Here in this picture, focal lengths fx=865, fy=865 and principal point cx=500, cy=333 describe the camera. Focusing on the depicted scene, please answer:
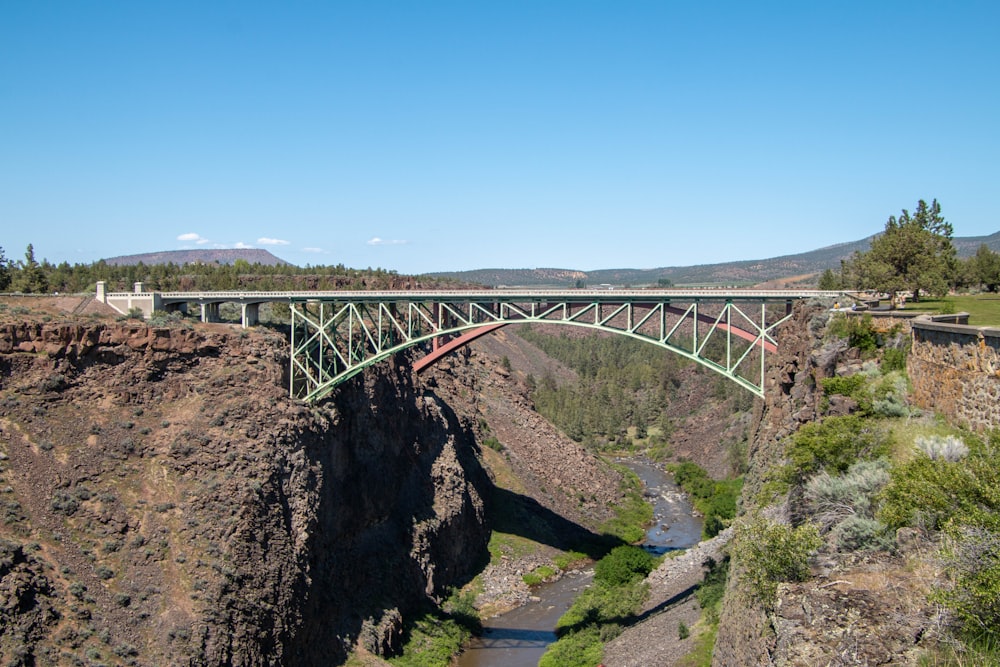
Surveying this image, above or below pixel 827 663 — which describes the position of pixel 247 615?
below

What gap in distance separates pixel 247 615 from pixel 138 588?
332 centimetres

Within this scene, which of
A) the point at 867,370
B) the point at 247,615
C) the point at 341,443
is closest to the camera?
the point at 867,370

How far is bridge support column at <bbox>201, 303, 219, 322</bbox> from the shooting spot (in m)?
36.3

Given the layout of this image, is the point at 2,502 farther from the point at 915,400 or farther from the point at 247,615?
the point at 915,400

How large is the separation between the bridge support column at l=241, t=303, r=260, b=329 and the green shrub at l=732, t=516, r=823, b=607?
23586mm

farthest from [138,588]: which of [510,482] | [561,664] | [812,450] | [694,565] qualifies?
[510,482]

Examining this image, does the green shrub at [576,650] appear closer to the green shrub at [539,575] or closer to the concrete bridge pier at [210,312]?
the green shrub at [539,575]

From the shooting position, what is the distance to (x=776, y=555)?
16641 mm

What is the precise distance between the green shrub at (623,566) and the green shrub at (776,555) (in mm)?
24493

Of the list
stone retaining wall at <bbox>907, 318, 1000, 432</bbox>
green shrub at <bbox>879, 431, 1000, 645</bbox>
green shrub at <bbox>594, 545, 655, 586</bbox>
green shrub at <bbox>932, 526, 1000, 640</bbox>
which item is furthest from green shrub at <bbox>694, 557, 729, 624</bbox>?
green shrub at <bbox>932, 526, 1000, 640</bbox>

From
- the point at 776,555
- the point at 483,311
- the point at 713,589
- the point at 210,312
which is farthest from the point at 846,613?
the point at 210,312

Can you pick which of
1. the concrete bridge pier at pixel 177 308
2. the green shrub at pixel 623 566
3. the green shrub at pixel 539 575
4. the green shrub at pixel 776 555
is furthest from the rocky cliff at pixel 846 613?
the concrete bridge pier at pixel 177 308

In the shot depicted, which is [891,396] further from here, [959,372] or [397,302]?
[397,302]

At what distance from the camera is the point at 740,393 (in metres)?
80.6
